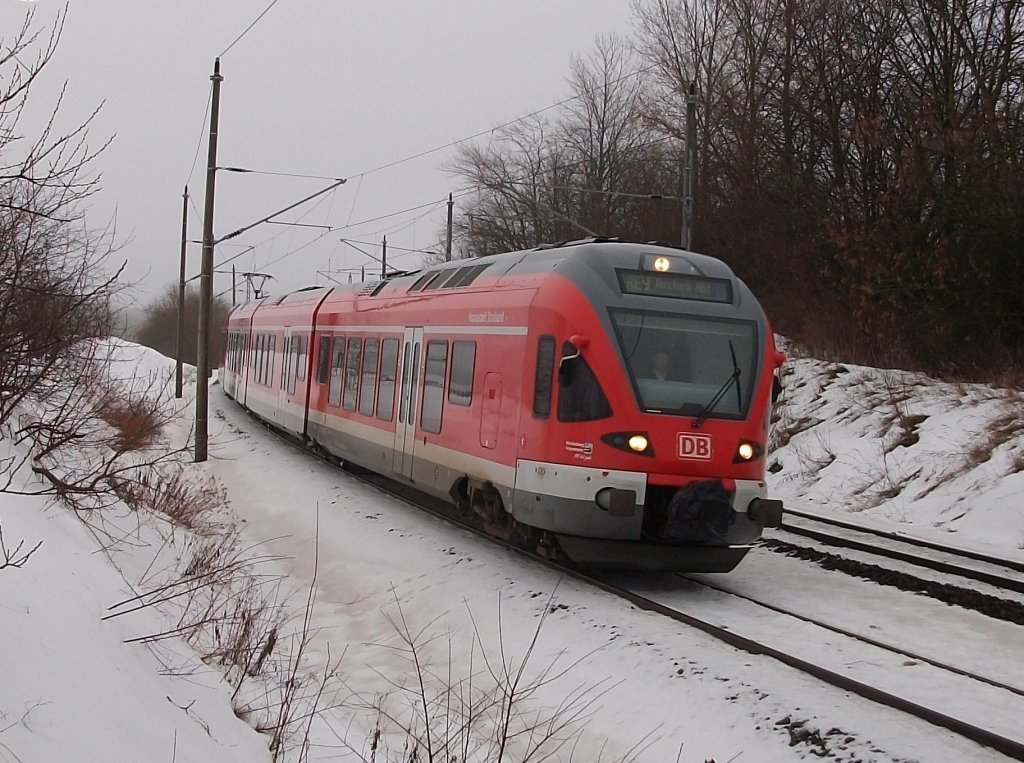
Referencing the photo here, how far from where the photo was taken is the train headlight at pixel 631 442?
8.78 meters

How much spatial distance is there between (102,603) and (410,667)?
246cm

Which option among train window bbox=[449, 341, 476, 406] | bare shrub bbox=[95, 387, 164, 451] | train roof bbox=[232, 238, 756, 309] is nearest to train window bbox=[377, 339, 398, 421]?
train roof bbox=[232, 238, 756, 309]

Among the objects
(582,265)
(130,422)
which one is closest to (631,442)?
(582,265)

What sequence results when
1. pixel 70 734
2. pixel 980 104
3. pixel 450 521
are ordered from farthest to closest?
pixel 980 104, pixel 450 521, pixel 70 734

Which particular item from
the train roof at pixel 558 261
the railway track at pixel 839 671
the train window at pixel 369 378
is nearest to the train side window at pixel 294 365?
the train window at pixel 369 378

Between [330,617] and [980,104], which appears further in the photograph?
[980,104]

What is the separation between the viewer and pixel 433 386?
1221 centimetres

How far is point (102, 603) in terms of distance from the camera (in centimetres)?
655

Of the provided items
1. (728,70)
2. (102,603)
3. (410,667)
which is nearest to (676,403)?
(410,667)

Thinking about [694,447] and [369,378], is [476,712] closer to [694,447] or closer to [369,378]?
[694,447]

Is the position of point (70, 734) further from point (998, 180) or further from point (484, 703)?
point (998, 180)

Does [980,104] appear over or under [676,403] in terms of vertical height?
over

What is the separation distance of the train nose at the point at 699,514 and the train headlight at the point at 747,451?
36cm

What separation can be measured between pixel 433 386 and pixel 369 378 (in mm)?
3031
